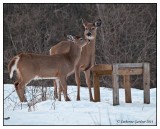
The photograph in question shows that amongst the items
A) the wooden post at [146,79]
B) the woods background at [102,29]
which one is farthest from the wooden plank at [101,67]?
the woods background at [102,29]

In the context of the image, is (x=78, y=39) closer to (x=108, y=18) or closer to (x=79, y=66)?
(x=79, y=66)

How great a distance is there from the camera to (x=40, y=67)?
11781 mm

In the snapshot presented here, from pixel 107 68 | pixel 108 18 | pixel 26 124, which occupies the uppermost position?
pixel 108 18

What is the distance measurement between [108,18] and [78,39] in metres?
7.95

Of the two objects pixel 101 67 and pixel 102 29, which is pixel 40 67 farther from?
pixel 102 29

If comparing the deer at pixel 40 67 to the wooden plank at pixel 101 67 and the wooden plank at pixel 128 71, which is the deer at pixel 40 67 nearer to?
the wooden plank at pixel 101 67

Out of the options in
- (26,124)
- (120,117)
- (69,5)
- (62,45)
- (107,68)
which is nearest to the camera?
(26,124)

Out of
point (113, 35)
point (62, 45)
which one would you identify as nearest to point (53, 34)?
point (113, 35)

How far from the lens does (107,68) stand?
451 inches

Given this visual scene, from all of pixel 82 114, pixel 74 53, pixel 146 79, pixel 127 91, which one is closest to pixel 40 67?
pixel 74 53

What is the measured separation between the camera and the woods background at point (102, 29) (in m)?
19.5

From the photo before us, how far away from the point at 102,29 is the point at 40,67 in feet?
28.7

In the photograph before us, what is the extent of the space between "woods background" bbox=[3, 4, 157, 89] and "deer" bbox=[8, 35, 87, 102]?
241 inches

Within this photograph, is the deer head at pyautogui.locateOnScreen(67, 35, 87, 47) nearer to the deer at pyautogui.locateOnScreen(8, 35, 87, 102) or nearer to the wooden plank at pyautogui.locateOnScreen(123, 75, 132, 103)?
the deer at pyautogui.locateOnScreen(8, 35, 87, 102)
